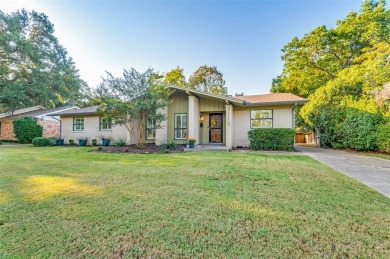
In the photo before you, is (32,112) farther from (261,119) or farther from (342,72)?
(342,72)

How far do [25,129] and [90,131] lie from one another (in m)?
8.40

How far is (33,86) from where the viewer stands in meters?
19.5

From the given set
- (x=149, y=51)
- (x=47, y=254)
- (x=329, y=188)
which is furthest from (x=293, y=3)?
(x=47, y=254)

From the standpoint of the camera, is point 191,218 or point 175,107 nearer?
point 191,218

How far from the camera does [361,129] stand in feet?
33.1

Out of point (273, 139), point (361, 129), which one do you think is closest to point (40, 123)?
point (273, 139)

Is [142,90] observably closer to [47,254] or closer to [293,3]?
[47,254]

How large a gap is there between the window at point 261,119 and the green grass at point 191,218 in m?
7.94

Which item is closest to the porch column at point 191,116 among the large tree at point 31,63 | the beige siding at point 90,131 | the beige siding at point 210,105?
the beige siding at point 210,105

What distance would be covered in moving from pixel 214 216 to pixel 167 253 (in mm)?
876

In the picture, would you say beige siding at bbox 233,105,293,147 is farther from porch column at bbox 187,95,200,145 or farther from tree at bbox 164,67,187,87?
tree at bbox 164,67,187,87

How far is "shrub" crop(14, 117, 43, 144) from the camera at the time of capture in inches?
705

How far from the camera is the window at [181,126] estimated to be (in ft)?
39.4

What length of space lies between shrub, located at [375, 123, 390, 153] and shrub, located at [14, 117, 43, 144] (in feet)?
85.7
